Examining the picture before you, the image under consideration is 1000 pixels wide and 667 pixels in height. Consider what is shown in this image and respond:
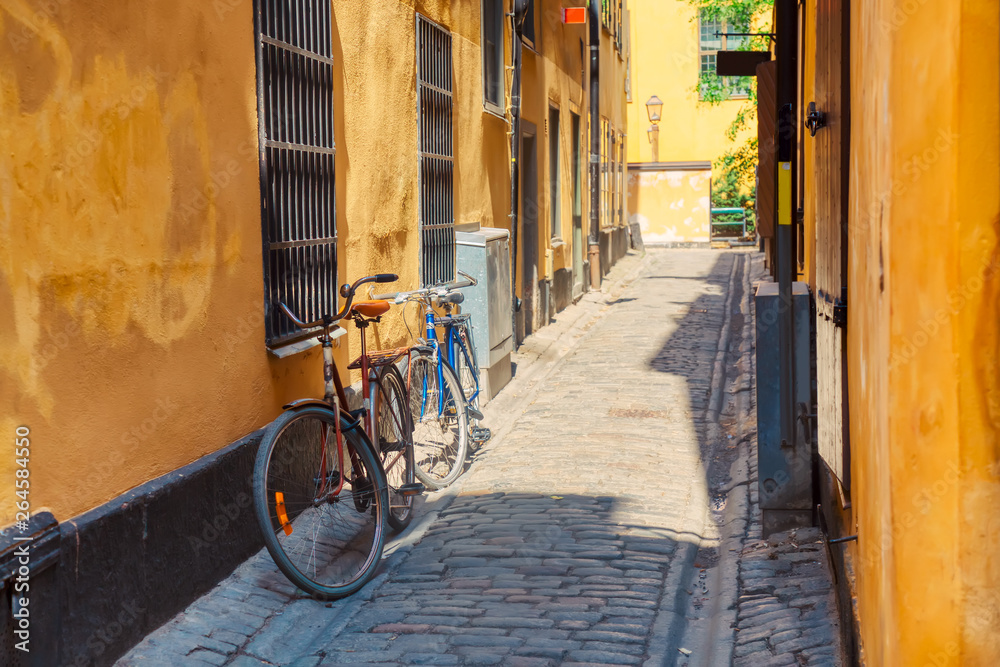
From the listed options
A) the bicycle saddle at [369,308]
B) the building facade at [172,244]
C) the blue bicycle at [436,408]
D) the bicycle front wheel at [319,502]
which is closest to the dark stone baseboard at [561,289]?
the building facade at [172,244]

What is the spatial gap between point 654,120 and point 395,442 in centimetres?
2704

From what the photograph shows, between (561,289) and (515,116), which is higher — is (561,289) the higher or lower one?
the lower one

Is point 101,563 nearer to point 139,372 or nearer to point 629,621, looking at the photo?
point 139,372

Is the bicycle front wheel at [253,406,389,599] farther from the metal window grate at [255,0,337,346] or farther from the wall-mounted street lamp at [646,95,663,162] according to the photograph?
the wall-mounted street lamp at [646,95,663,162]

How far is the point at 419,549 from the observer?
5461mm

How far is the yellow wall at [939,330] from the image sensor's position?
202cm

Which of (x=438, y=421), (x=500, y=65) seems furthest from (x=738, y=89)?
(x=438, y=421)

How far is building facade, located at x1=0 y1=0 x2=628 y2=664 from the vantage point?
349cm

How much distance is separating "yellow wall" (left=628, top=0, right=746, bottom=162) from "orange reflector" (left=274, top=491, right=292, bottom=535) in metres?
28.7

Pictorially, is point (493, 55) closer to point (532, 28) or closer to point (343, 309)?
point (532, 28)

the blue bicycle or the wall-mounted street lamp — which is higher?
the wall-mounted street lamp

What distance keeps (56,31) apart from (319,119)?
2585 millimetres

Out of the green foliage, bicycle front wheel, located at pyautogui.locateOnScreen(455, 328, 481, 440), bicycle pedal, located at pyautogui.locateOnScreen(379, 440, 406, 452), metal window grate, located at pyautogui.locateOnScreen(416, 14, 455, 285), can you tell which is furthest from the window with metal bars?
the green foliage

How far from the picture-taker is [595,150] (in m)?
19.0
